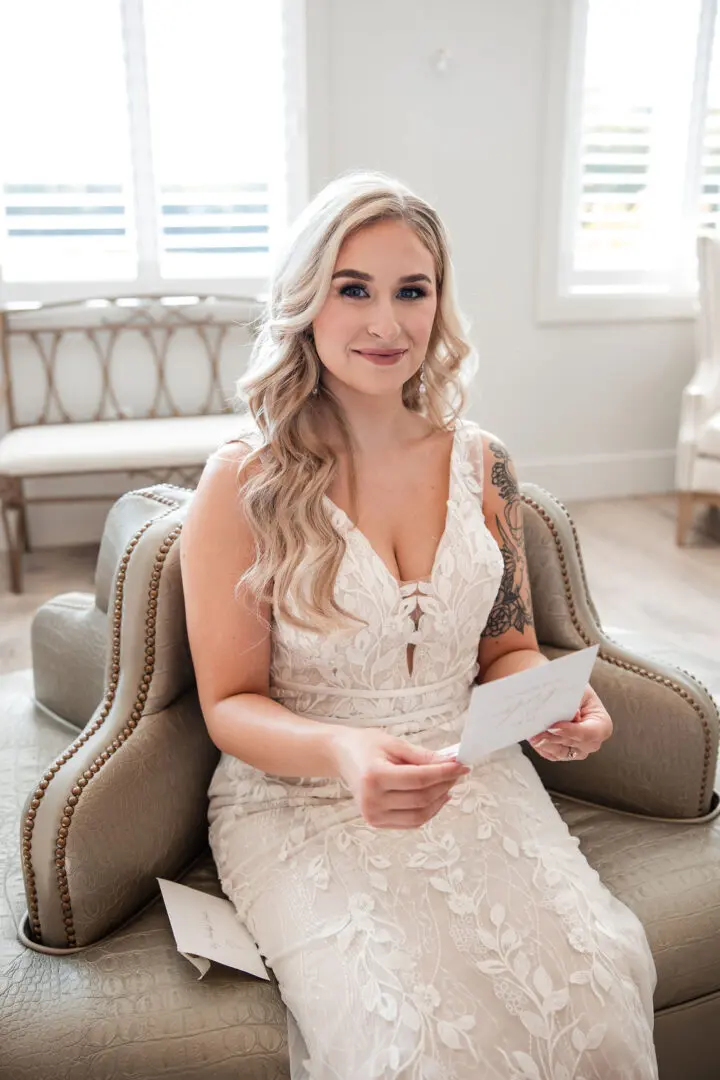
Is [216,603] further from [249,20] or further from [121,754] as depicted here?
[249,20]

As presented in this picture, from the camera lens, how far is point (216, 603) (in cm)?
136

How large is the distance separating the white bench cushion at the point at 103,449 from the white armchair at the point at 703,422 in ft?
6.12

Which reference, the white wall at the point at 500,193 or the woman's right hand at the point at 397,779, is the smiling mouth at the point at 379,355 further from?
the white wall at the point at 500,193

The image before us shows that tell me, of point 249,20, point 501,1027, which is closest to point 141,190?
point 249,20

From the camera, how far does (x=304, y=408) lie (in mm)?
1498

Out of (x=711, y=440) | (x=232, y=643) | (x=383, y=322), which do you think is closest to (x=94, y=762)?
(x=232, y=643)

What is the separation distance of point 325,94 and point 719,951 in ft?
12.4

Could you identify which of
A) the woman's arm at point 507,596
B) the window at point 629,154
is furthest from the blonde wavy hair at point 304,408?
the window at point 629,154

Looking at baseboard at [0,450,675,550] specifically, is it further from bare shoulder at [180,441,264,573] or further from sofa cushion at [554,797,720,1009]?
bare shoulder at [180,441,264,573]

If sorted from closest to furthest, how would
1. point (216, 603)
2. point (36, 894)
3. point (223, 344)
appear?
point (36, 894) → point (216, 603) → point (223, 344)

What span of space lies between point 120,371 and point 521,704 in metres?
3.58

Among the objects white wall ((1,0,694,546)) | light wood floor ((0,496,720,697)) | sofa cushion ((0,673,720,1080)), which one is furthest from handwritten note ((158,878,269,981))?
white wall ((1,0,694,546))

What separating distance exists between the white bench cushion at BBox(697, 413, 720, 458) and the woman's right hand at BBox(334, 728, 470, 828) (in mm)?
3340

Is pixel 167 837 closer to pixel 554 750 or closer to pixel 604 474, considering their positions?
pixel 554 750
